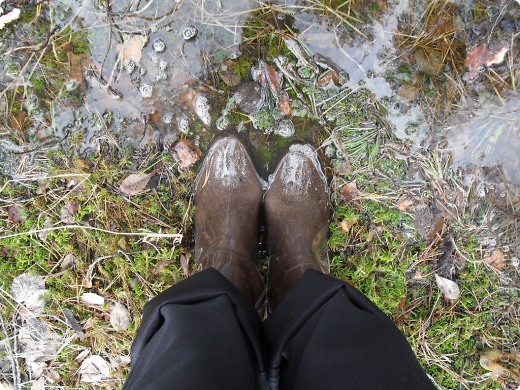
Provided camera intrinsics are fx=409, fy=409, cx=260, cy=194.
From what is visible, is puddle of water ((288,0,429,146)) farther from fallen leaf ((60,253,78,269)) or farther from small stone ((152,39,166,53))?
fallen leaf ((60,253,78,269))

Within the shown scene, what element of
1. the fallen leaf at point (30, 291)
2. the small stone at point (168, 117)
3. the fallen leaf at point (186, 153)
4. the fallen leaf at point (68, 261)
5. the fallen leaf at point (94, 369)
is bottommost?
the fallen leaf at point (94, 369)

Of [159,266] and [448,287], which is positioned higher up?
[159,266]

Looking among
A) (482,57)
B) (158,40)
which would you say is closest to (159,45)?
(158,40)

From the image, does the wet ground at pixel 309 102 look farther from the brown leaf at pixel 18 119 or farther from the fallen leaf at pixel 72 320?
the fallen leaf at pixel 72 320

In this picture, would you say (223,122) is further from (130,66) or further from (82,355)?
(82,355)

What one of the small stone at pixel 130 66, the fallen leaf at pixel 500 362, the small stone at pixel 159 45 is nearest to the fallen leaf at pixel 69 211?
the small stone at pixel 130 66

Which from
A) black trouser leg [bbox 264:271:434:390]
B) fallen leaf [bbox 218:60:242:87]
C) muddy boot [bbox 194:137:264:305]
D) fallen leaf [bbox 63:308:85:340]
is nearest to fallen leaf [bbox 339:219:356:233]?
muddy boot [bbox 194:137:264:305]

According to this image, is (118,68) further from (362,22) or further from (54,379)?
(54,379)

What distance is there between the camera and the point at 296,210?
1.79m

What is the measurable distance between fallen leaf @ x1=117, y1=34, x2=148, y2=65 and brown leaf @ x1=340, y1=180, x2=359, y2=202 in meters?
1.06

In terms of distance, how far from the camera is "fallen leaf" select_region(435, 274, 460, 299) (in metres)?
1.79

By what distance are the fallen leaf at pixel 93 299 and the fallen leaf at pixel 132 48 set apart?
3.37 ft

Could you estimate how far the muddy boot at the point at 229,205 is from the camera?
1.74 meters

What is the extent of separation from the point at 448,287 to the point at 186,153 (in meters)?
1.29
